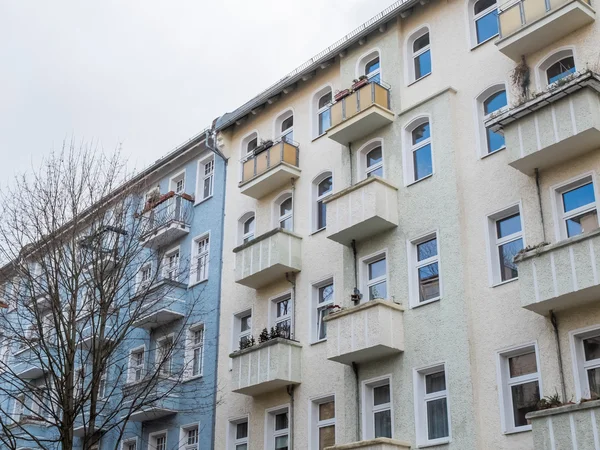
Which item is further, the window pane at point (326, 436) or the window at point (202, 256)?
the window at point (202, 256)

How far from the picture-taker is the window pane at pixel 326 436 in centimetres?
2125

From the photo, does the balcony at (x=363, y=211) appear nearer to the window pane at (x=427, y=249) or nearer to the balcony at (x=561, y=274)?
the window pane at (x=427, y=249)

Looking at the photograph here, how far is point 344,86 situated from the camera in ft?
80.8

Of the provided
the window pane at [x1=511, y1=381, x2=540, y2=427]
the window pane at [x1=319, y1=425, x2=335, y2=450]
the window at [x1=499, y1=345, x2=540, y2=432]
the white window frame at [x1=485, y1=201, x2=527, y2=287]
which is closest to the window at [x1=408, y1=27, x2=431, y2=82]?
the white window frame at [x1=485, y1=201, x2=527, y2=287]

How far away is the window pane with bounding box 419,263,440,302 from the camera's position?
65.0 feet

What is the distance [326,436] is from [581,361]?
7599mm

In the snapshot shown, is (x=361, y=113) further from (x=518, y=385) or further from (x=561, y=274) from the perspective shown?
(x=518, y=385)

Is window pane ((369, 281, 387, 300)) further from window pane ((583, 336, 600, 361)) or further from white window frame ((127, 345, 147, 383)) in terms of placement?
white window frame ((127, 345, 147, 383))

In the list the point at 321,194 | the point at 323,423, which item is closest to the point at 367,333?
the point at 323,423

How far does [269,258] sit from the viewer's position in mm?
23734

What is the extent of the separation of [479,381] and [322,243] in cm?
714

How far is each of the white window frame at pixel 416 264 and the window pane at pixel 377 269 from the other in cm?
113

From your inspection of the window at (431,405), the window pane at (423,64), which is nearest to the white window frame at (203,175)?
the window pane at (423,64)

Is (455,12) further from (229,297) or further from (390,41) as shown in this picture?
(229,297)
